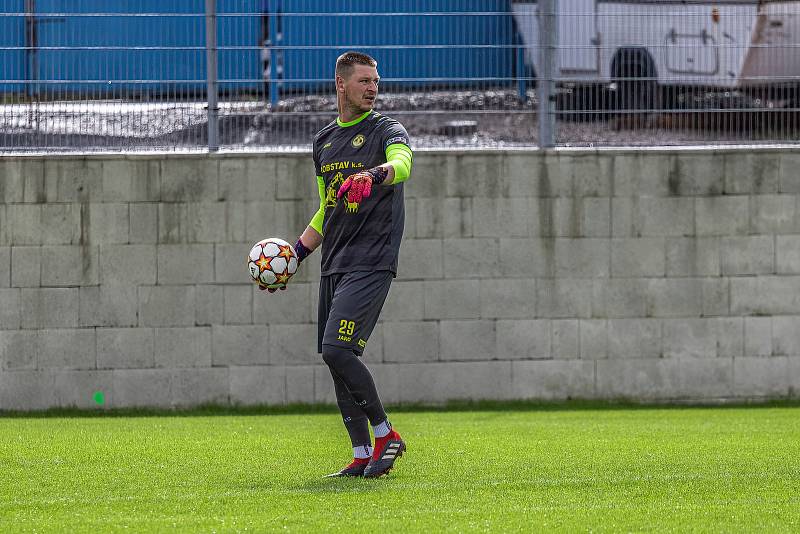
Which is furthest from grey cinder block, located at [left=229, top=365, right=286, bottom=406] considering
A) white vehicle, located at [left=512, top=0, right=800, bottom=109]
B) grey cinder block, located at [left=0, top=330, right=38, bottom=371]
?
white vehicle, located at [left=512, top=0, right=800, bottom=109]

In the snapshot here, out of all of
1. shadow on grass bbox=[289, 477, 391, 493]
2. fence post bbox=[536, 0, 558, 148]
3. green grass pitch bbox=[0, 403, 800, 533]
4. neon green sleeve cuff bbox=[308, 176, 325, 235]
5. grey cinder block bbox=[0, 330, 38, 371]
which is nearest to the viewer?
green grass pitch bbox=[0, 403, 800, 533]

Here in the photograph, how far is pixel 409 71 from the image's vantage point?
1152cm

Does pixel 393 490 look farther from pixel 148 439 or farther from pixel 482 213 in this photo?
pixel 482 213

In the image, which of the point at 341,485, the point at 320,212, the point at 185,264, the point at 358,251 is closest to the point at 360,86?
the point at 320,212

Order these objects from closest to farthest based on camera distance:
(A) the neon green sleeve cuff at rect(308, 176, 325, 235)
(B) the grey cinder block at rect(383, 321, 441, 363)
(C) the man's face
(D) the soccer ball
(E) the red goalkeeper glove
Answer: (E) the red goalkeeper glove, (C) the man's face, (A) the neon green sleeve cuff at rect(308, 176, 325, 235), (D) the soccer ball, (B) the grey cinder block at rect(383, 321, 441, 363)

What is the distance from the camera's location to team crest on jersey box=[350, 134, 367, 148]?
6.25 meters

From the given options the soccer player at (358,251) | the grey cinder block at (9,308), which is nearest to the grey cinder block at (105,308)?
the grey cinder block at (9,308)

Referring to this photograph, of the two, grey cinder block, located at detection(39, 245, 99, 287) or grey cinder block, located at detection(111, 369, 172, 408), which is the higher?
grey cinder block, located at detection(39, 245, 99, 287)

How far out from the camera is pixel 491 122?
1155 centimetres

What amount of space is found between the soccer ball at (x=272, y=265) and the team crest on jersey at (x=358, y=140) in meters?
0.66

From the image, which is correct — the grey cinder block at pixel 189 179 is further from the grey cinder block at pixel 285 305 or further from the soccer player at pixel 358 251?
the soccer player at pixel 358 251

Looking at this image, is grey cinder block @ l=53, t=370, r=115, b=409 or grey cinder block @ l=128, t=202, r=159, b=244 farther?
grey cinder block @ l=128, t=202, r=159, b=244

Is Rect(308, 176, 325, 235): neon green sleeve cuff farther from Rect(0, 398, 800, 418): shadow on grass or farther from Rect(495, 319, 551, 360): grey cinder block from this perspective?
Rect(495, 319, 551, 360): grey cinder block

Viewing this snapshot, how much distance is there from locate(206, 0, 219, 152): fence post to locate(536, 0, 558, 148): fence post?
2.92 metres
